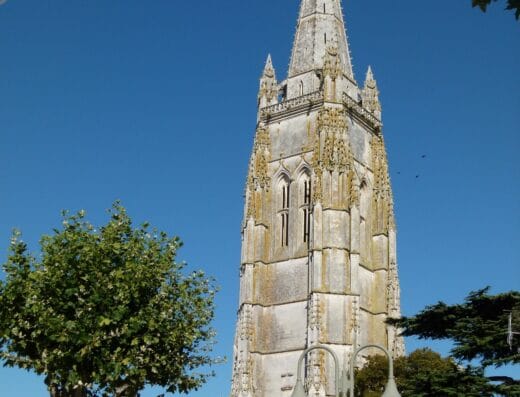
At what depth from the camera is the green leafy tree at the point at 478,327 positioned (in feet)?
77.0

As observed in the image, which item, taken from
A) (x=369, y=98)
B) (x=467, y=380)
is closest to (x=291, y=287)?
(x=369, y=98)

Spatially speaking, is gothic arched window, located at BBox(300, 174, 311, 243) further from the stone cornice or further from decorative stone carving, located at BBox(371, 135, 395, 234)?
decorative stone carving, located at BBox(371, 135, 395, 234)

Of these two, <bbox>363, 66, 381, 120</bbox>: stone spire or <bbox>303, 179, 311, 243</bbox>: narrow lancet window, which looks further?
<bbox>363, 66, 381, 120</bbox>: stone spire

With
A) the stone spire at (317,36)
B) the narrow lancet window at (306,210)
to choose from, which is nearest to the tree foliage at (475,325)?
the narrow lancet window at (306,210)

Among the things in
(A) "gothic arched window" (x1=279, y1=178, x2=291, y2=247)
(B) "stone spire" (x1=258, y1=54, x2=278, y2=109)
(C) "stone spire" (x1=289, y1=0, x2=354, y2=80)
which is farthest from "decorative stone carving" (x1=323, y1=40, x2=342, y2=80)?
(A) "gothic arched window" (x1=279, y1=178, x2=291, y2=247)

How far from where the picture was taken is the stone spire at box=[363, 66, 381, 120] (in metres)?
63.5

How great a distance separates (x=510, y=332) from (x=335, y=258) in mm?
31443

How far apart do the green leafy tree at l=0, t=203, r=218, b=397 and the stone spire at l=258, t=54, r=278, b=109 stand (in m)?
34.7

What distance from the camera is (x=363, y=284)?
57031 mm

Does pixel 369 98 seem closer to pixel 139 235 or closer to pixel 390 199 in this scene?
pixel 390 199

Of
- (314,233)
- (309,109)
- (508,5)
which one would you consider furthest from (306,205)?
(508,5)

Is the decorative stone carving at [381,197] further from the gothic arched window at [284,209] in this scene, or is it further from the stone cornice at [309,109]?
the gothic arched window at [284,209]

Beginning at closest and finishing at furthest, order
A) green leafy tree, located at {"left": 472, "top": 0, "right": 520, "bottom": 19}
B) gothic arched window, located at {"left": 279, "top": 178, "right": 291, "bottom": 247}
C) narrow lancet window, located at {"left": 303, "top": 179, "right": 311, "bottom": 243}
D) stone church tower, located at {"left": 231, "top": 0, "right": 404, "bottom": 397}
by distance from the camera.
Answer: green leafy tree, located at {"left": 472, "top": 0, "right": 520, "bottom": 19} < stone church tower, located at {"left": 231, "top": 0, "right": 404, "bottom": 397} < narrow lancet window, located at {"left": 303, "top": 179, "right": 311, "bottom": 243} < gothic arched window, located at {"left": 279, "top": 178, "right": 291, "bottom": 247}

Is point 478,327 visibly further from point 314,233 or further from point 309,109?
point 309,109
